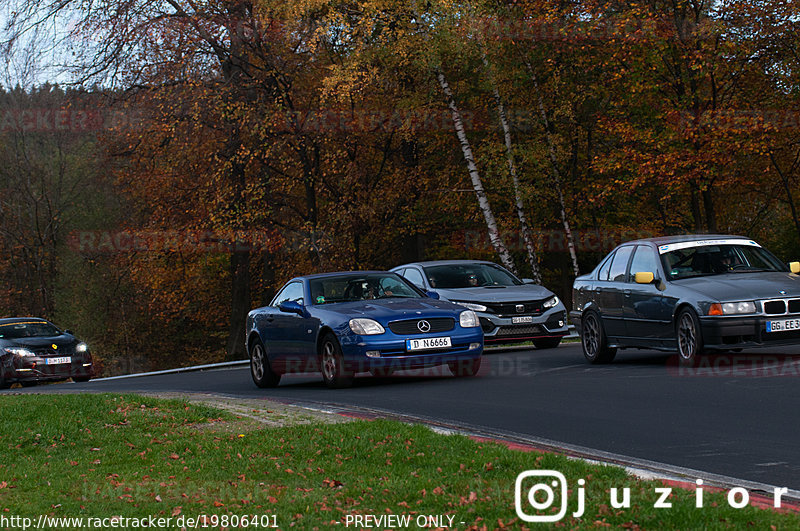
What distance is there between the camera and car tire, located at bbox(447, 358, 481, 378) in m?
15.4

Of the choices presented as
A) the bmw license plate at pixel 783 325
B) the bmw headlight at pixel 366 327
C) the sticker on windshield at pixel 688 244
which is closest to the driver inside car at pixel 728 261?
the sticker on windshield at pixel 688 244

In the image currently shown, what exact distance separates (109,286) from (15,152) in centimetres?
824

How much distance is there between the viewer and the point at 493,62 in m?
32.6

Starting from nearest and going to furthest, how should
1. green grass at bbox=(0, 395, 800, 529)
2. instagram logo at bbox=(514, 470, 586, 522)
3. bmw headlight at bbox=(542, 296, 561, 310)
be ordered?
1. instagram logo at bbox=(514, 470, 586, 522)
2. green grass at bbox=(0, 395, 800, 529)
3. bmw headlight at bbox=(542, 296, 561, 310)

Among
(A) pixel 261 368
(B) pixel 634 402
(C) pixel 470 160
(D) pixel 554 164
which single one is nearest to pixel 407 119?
(C) pixel 470 160

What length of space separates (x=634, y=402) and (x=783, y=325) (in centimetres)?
344

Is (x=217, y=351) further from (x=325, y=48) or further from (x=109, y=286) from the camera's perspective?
(x=325, y=48)

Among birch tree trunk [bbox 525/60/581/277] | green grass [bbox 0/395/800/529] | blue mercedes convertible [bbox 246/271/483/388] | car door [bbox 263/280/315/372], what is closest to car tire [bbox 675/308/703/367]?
blue mercedes convertible [bbox 246/271/483/388]

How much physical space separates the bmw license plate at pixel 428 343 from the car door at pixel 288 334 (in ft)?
4.95

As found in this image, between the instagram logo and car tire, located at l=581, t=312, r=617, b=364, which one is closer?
the instagram logo

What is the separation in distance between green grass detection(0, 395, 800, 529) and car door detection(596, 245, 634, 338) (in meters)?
6.75

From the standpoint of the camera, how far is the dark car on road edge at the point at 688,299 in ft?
44.8

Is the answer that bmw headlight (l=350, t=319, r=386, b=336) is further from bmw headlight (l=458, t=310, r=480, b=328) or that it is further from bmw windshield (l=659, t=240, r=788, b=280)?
bmw windshield (l=659, t=240, r=788, b=280)

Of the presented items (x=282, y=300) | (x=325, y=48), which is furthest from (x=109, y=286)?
(x=282, y=300)
